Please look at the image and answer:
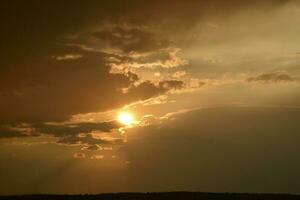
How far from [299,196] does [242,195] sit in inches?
431

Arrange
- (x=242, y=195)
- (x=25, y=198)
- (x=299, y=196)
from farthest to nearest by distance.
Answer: (x=25, y=198) → (x=242, y=195) → (x=299, y=196)

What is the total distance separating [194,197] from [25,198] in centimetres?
3322

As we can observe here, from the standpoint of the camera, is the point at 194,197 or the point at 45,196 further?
the point at 45,196

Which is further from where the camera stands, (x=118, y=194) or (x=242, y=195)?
(x=118, y=194)

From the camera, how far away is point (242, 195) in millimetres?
101375

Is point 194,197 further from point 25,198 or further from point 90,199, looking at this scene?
point 25,198

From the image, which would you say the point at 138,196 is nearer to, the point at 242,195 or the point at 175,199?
the point at 175,199

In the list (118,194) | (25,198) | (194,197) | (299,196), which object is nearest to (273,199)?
(299,196)

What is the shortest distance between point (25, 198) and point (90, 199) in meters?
13.0

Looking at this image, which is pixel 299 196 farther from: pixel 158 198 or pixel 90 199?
pixel 90 199

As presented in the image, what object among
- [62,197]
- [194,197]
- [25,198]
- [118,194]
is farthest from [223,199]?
[25,198]

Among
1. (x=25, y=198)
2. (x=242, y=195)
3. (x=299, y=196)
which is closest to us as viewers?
(x=299, y=196)

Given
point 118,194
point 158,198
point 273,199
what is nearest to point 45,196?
point 118,194

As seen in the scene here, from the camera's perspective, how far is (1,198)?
110875 mm
